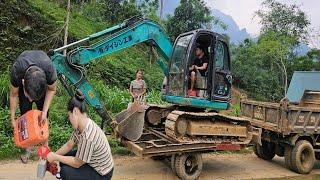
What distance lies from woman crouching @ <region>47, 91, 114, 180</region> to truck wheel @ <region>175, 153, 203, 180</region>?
323 centimetres

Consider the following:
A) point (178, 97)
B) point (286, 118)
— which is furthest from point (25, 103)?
point (286, 118)

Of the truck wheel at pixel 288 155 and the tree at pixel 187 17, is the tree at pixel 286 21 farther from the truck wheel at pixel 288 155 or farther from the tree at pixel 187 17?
the truck wheel at pixel 288 155

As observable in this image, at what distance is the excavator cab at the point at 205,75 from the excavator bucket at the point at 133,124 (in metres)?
1.00

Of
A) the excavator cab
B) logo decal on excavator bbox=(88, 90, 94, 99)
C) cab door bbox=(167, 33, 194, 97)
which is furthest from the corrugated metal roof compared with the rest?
logo decal on excavator bbox=(88, 90, 94, 99)

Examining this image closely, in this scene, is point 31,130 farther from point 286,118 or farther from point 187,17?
point 187,17

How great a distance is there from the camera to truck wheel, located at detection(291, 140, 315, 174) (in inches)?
356

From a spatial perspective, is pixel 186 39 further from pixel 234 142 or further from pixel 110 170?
pixel 110 170

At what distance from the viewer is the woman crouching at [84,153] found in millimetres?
4520

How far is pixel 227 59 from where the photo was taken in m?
9.04

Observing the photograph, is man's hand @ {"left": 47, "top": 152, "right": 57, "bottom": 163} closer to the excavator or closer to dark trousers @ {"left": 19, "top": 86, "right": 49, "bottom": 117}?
dark trousers @ {"left": 19, "top": 86, "right": 49, "bottom": 117}

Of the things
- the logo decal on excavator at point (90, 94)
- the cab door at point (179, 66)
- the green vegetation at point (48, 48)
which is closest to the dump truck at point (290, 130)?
the cab door at point (179, 66)

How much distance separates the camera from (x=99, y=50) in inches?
344

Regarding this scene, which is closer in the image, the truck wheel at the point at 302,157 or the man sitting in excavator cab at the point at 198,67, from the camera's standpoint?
the man sitting in excavator cab at the point at 198,67

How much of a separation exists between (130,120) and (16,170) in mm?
2259
